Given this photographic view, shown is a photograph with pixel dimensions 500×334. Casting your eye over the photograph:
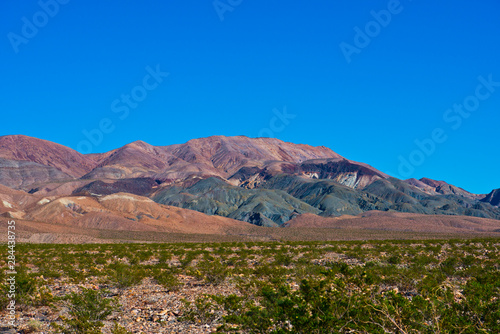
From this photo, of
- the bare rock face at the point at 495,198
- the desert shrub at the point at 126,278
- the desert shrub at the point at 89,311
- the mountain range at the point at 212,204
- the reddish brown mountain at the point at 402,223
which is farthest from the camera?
A: the bare rock face at the point at 495,198

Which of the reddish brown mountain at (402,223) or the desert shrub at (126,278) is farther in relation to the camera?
the reddish brown mountain at (402,223)

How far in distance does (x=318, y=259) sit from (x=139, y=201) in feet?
284

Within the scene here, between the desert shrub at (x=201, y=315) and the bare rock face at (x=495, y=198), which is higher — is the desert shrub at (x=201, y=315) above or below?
below

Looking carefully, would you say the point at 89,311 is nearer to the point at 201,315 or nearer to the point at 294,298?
the point at 201,315

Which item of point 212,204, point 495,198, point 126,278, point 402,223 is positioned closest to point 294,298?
point 126,278

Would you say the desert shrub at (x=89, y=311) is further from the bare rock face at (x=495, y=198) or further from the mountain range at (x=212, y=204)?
the bare rock face at (x=495, y=198)

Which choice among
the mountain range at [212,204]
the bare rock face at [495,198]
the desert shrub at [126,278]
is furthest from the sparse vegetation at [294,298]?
the bare rock face at [495,198]

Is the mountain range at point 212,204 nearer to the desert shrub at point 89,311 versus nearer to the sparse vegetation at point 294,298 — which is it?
the sparse vegetation at point 294,298

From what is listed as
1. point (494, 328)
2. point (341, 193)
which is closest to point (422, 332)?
point (494, 328)

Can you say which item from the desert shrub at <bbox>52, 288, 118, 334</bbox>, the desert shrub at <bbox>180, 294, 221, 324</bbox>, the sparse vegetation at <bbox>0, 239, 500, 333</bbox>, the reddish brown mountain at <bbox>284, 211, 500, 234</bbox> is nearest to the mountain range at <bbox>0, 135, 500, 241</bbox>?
the reddish brown mountain at <bbox>284, 211, 500, 234</bbox>

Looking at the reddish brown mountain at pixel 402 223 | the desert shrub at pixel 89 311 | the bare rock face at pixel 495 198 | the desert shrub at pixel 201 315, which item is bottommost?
the desert shrub at pixel 89 311

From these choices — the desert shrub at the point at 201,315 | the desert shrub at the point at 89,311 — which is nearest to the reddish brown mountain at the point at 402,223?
the desert shrub at the point at 201,315

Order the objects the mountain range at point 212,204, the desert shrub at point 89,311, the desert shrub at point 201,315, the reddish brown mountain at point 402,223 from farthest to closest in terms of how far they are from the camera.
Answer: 1. the reddish brown mountain at point 402,223
2. the mountain range at point 212,204
3. the desert shrub at point 201,315
4. the desert shrub at point 89,311

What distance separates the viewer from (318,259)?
2823cm
